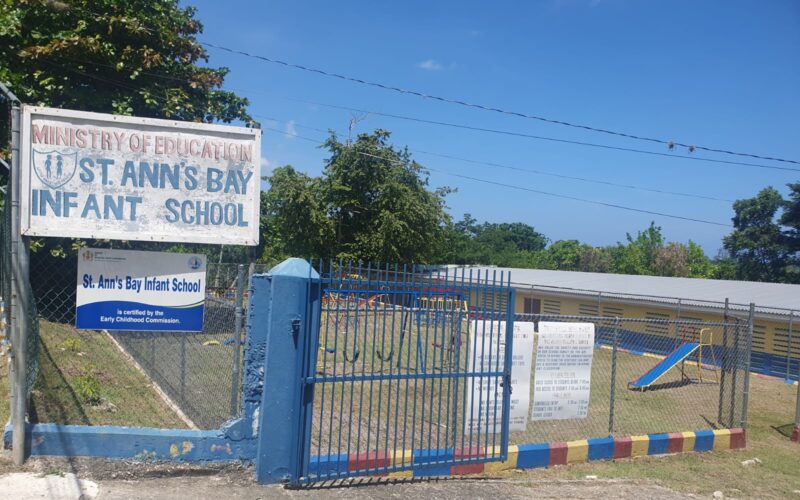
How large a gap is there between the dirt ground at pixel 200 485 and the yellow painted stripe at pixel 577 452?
102cm

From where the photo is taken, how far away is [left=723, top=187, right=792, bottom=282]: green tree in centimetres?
Result: 4247

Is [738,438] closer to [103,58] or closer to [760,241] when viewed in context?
[103,58]

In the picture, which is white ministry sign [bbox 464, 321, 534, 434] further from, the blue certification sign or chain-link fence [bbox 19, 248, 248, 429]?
the blue certification sign

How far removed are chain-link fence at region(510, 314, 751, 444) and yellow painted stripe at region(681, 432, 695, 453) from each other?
94cm

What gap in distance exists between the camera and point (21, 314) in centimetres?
511

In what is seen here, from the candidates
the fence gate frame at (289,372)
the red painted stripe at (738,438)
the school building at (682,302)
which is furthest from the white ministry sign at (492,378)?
the school building at (682,302)

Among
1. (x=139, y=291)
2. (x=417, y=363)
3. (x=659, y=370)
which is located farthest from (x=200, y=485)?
(x=659, y=370)

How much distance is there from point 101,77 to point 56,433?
11499 millimetres

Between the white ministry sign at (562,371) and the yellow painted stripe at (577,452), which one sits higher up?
the white ministry sign at (562,371)

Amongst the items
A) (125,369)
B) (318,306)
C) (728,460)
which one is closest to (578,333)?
(728,460)

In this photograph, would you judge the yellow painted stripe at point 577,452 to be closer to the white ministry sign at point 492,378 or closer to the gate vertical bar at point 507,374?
the white ministry sign at point 492,378

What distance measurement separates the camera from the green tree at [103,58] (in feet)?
44.3

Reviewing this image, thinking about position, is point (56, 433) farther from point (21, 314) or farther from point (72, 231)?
point (72, 231)

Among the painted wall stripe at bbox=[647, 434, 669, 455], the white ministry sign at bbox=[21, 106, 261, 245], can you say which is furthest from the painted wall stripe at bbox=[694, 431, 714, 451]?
the white ministry sign at bbox=[21, 106, 261, 245]
